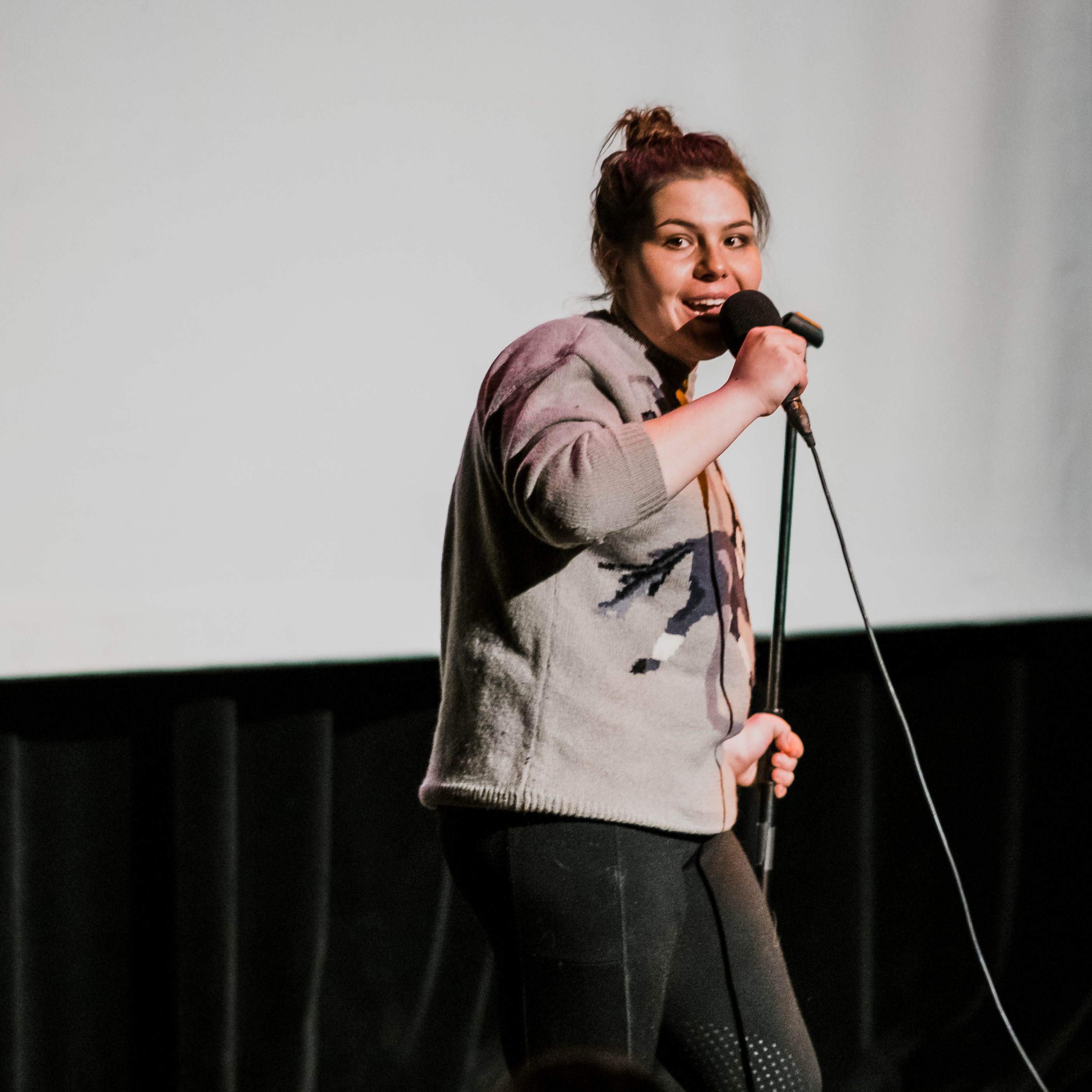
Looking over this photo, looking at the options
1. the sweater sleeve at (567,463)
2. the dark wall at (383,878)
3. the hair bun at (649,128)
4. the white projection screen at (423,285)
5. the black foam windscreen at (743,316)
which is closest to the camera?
the sweater sleeve at (567,463)

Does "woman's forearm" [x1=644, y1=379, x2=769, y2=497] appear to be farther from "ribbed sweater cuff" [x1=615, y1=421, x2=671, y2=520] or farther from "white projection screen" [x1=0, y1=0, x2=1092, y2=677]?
"white projection screen" [x1=0, y1=0, x2=1092, y2=677]

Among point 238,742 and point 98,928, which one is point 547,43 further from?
point 98,928

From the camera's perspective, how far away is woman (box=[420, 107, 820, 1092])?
2.53ft

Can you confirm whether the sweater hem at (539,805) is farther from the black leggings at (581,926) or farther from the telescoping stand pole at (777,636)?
the telescoping stand pole at (777,636)

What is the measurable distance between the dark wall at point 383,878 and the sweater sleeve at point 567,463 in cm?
93

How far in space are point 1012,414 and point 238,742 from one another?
1443 millimetres

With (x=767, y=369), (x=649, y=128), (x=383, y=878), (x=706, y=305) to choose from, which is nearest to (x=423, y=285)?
(x=649, y=128)

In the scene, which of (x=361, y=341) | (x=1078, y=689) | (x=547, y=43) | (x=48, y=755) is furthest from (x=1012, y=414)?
(x=48, y=755)

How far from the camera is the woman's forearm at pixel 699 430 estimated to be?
75 cm

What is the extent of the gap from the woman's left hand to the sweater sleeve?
31 cm

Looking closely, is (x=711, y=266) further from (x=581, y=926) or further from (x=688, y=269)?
(x=581, y=926)

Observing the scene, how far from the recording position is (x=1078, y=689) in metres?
2.01

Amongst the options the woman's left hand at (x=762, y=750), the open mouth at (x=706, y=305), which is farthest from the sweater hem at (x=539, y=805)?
the open mouth at (x=706, y=305)

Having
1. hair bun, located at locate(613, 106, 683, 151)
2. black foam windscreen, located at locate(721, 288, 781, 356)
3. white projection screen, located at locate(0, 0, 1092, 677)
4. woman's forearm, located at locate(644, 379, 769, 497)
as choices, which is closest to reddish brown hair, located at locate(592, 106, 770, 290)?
hair bun, located at locate(613, 106, 683, 151)
